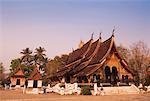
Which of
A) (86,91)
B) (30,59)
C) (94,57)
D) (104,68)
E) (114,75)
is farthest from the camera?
(30,59)

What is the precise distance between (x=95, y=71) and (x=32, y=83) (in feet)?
68.6

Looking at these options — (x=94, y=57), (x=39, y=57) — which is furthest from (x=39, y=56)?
(x=94, y=57)

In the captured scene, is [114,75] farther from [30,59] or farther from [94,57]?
[30,59]

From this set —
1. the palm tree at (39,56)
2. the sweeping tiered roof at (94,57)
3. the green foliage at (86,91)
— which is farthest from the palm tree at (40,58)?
the green foliage at (86,91)

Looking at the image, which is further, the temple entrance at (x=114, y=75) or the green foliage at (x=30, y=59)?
the green foliage at (x=30, y=59)

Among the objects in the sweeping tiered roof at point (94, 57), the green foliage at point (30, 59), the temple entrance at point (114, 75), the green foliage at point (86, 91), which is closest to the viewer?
the green foliage at point (86, 91)

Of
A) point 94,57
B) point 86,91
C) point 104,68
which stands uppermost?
point 94,57

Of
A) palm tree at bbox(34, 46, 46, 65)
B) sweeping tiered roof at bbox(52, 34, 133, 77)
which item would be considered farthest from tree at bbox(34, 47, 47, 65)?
sweeping tiered roof at bbox(52, 34, 133, 77)

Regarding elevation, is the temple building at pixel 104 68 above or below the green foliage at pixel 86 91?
above

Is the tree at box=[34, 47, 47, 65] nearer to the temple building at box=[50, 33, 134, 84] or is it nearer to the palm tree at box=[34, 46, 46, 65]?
the palm tree at box=[34, 46, 46, 65]

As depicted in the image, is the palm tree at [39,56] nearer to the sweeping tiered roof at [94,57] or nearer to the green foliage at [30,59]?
the green foliage at [30,59]

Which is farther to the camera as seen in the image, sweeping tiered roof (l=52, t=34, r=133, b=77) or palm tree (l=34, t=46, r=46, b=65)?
palm tree (l=34, t=46, r=46, b=65)

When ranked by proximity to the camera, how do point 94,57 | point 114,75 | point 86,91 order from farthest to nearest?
point 94,57, point 114,75, point 86,91

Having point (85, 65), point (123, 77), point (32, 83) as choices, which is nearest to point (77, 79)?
point (85, 65)
